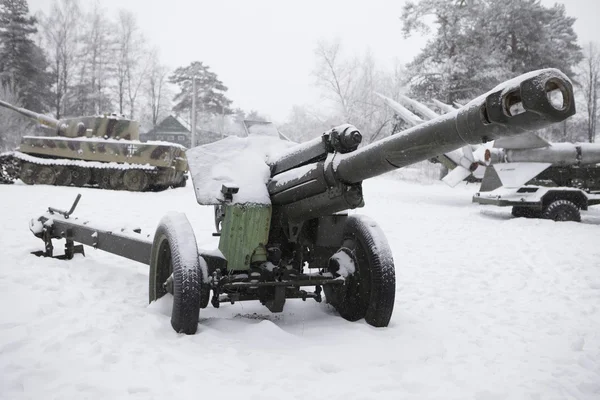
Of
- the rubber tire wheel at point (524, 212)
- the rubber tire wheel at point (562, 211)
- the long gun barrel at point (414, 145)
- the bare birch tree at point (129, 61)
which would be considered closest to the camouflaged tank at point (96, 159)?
the rubber tire wheel at point (524, 212)

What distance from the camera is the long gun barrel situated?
1.80 metres

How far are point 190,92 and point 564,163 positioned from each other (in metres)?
32.0

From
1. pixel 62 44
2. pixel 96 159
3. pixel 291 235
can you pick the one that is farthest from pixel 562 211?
pixel 62 44

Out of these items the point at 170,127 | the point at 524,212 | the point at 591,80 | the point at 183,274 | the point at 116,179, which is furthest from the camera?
the point at 170,127

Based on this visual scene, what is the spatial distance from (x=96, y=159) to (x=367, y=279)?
47.3ft

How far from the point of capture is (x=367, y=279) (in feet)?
11.1

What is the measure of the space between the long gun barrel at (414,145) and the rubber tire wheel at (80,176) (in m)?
13.9

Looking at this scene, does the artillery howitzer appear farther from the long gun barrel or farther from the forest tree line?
the forest tree line

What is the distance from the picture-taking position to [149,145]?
14.9 metres

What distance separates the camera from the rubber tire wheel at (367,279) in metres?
3.23

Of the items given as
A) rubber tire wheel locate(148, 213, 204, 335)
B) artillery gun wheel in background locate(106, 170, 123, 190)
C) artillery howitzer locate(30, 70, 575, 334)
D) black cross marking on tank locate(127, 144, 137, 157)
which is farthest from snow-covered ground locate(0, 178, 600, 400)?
artillery gun wheel in background locate(106, 170, 123, 190)

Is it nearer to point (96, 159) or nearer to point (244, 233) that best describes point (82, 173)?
point (96, 159)

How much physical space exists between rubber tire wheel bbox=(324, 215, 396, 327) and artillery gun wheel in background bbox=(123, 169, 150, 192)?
12651mm

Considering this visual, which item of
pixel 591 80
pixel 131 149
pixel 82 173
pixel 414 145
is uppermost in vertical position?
pixel 591 80
